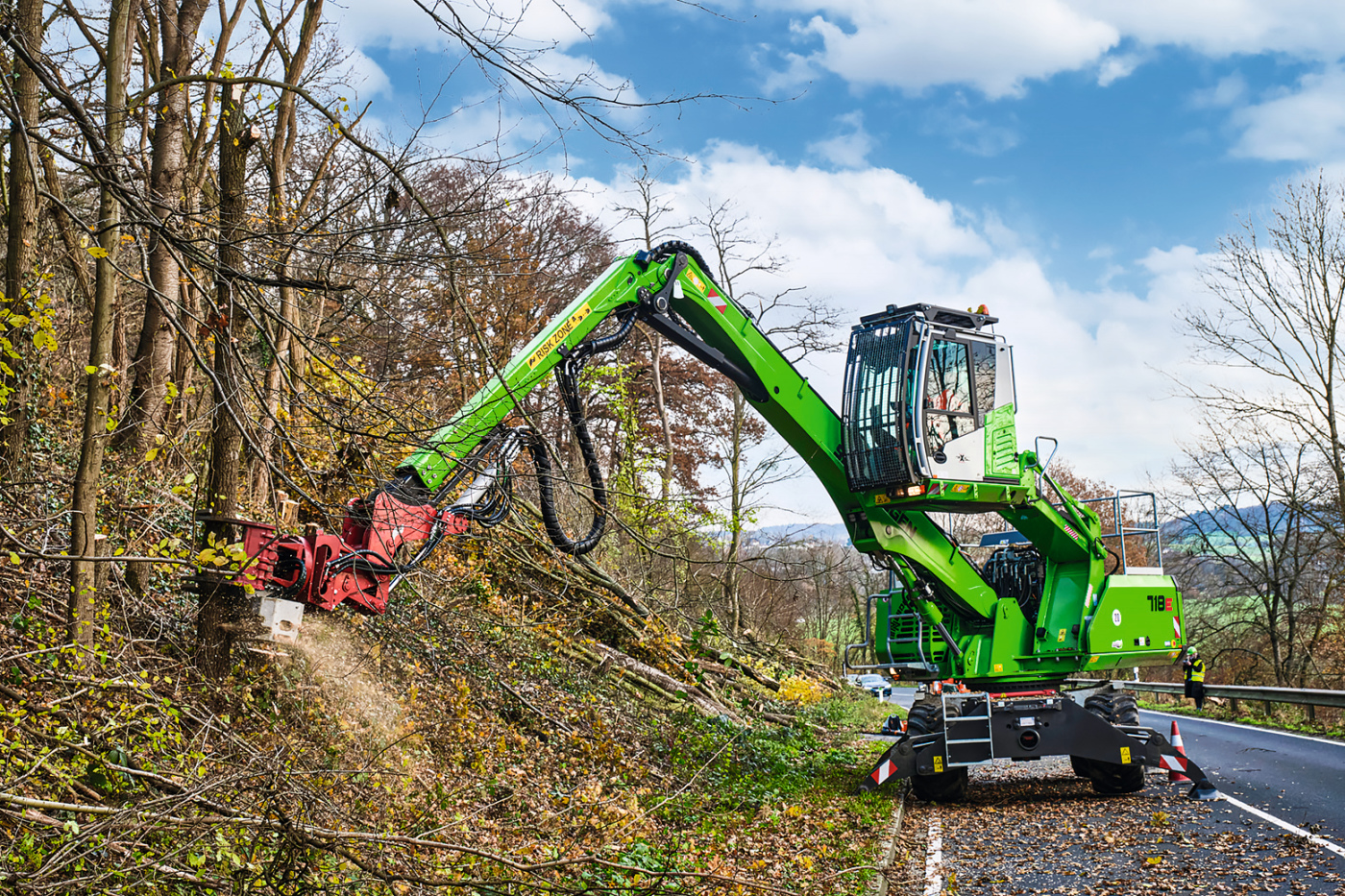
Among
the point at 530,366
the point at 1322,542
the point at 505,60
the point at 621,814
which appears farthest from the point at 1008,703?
the point at 1322,542

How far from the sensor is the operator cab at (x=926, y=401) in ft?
33.7

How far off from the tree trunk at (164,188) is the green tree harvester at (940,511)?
3697 millimetres

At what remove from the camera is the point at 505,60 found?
A: 4625 millimetres

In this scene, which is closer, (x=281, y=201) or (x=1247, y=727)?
(x=281, y=201)

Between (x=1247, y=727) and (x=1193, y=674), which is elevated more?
(x=1193, y=674)

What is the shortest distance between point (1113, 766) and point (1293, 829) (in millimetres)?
2534

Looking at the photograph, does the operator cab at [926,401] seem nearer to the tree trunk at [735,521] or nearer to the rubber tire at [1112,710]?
the rubber tire at [1112,710]

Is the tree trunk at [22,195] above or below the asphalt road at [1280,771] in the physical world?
above

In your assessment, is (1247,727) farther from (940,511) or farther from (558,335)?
(558,335)

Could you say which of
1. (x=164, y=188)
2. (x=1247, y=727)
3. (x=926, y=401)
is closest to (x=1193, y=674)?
(x=926, y=401)

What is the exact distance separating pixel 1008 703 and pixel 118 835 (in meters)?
9.08

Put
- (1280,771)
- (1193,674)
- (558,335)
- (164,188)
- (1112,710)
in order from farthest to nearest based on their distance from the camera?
1. (1193,674)
2. (1280,771)
3. (1112,710)
4. (164,188)
5. (558,335)

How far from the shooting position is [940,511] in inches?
438

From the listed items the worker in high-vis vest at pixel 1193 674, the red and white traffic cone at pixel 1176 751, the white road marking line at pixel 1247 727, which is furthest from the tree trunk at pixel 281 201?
the white road marking line at pixel 1247 727
